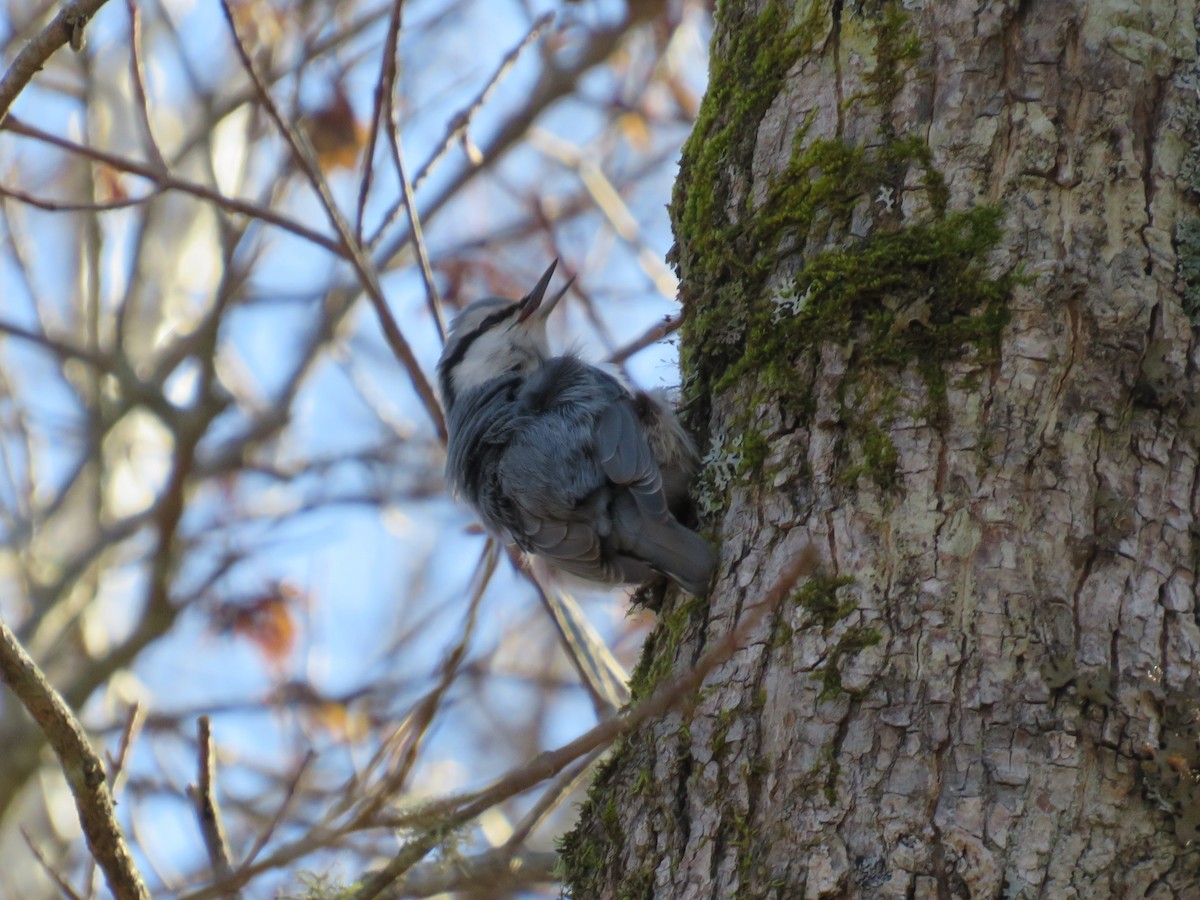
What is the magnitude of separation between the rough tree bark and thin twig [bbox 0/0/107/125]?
1267 mm

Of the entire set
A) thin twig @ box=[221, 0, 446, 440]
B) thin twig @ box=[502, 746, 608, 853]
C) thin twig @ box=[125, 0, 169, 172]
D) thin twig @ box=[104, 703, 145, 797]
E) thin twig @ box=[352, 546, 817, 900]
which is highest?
thin twig @ box=[125, 0, 169, 172]

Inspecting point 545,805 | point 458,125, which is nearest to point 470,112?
point 458,125

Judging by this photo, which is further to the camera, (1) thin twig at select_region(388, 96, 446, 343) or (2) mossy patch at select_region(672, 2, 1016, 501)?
(1) thin twig at select_region(388, 96, 446, 343)

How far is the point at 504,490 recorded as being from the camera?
2.98 metres

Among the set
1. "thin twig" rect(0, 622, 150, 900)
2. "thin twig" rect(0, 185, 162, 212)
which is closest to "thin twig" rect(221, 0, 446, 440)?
"thin twig" rect(0, 185, 162, 212)

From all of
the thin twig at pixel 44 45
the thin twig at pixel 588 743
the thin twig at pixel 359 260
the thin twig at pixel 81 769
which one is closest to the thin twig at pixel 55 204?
the thin twig at pixel 359 260

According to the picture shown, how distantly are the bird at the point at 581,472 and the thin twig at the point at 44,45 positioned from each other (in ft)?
4.29

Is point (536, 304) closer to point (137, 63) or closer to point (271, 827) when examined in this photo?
point (137, 63)

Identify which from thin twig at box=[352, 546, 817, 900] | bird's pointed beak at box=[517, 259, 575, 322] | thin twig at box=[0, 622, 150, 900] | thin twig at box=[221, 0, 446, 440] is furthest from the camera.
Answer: bird's pointed beak at box=[517, 259, 575, 322]

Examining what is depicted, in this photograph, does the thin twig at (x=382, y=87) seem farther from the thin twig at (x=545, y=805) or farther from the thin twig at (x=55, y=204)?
the thin twig at (x=545, y=805)

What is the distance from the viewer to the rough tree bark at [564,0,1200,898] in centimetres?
179

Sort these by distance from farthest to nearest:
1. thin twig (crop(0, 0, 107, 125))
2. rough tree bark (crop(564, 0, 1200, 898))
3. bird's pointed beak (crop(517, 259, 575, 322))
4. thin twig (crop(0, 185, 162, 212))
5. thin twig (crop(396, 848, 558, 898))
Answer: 1. bird's pointed beak (crop(517, 259, 575, 322))
2. thin twig (crop(396, 848, 558, 898))
3. thin twig (crop(0, 185, 162, 212))
4. thin twig (crop(0, 0, 107, 125))
5. rough tree bark (crop(564, 0, 1200, 898))

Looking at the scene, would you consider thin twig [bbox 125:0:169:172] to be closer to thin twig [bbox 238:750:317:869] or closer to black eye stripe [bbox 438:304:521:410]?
black eye stripe [bbox 438:304:521:410]

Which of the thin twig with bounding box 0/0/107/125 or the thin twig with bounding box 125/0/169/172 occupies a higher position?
the thin twig with bounding box 125/0/169/172
